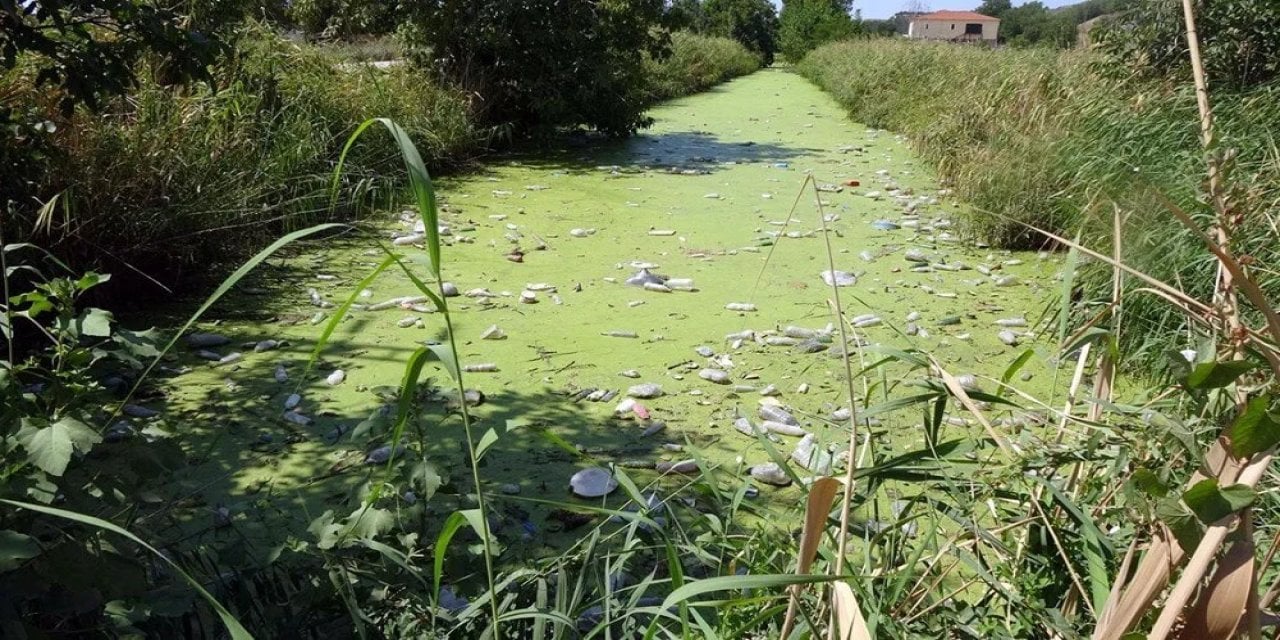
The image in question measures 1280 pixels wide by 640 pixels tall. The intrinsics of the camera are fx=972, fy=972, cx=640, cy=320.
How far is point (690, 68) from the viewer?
15.0 m

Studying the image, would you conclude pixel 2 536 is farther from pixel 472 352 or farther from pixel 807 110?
pixel 807 110

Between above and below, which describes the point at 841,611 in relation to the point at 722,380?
above

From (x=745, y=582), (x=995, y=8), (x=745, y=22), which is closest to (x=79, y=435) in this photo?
(x=745, y=582)

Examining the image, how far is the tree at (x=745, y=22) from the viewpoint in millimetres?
30922

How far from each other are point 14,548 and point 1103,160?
398 cm

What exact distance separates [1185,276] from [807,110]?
9.54 meters

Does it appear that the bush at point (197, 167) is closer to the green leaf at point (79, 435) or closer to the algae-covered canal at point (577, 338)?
the algae-covered canal at point (577, 338)

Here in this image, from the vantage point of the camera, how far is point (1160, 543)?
0.98m

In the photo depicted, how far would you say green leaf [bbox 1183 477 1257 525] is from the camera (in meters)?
0.83

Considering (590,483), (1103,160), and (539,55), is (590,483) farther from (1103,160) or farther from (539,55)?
(539,55)

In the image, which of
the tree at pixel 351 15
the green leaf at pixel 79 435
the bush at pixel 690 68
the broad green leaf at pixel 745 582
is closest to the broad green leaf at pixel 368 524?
the green leaf at pixel 79 435

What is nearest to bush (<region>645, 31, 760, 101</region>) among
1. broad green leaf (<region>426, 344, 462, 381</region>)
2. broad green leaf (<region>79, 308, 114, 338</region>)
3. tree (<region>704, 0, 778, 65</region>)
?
broad green leaf (<region>79, 308, 114, 338</region>)

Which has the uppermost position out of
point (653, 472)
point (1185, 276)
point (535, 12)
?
point (535, 12)

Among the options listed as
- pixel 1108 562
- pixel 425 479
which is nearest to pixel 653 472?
pixel 425 479
